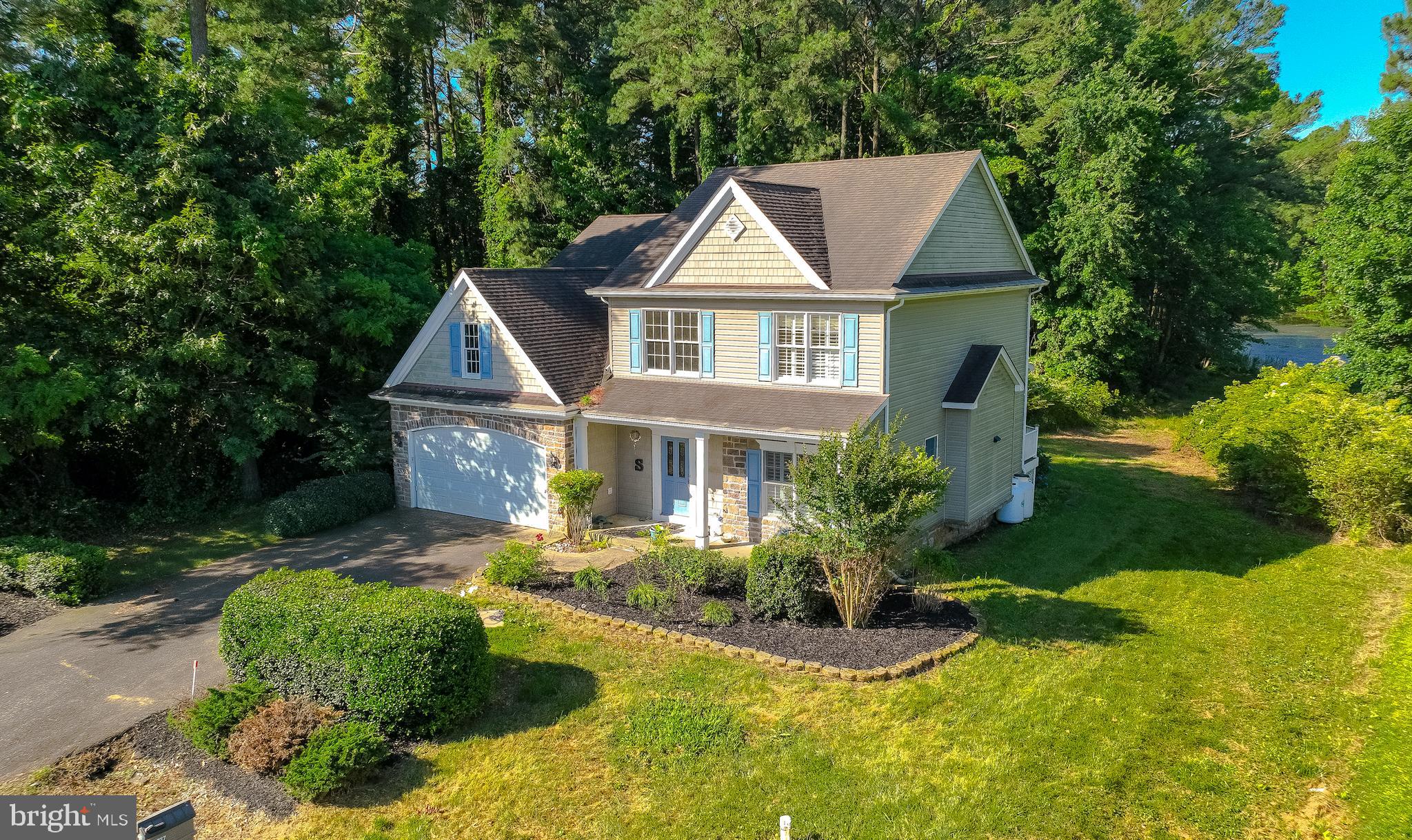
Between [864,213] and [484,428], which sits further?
[484,428]

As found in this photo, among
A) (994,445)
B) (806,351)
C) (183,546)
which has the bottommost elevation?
(183,546)

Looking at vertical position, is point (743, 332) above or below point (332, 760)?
above

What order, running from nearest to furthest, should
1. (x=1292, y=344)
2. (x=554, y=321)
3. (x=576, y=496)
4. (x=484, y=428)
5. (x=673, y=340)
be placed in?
1. (x=576, y=496)
2. (x=673, y=340)
3. (x=484, y=428)
4. (x=554, y=321)
5. (x=1292, y=344)

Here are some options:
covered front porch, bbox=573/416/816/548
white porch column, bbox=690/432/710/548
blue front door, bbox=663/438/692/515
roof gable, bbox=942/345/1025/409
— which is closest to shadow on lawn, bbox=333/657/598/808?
white porch column, bbox=690/432/710/548

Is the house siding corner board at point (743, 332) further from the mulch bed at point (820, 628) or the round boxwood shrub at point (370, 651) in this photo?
the round boxwood shrub at point (370, 651)

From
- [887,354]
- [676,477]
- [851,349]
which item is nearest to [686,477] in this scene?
[676,477]

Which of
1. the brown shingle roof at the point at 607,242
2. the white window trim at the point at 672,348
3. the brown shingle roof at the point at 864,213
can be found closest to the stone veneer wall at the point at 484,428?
the white window trim at the point at 672,348

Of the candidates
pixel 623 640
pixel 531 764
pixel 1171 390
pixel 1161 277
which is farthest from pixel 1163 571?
pixel 1171 390

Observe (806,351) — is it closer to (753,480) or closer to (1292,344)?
(753,480)

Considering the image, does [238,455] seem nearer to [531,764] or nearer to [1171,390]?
[531,764]
